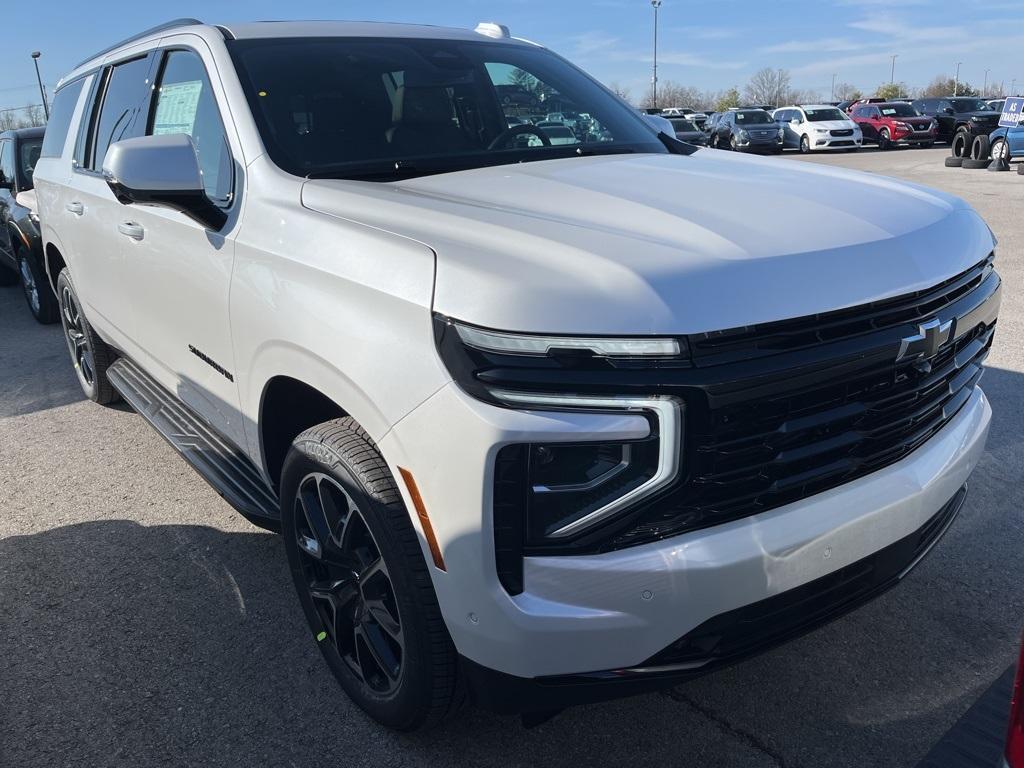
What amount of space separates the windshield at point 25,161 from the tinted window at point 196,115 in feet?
18.6

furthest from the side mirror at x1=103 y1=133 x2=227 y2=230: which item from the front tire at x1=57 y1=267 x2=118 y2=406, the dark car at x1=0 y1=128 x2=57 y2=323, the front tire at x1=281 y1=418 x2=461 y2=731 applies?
the dark car at x1=0 y1=128 x2=57 y2=323

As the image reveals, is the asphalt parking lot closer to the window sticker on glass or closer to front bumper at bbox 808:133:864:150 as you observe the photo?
the window sticker on glass

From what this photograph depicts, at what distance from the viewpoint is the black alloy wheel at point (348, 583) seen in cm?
238

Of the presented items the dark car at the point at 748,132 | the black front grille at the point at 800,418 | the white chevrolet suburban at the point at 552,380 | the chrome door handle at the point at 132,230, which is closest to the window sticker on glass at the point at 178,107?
the white chevrolet suburban at the point at 552,380

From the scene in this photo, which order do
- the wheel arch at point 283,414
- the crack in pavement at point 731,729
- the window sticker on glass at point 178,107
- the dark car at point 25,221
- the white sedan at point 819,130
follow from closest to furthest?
the crack in pavement at point 731,729, the wheel arch at point 283,414, the window sticker on glass at point 178,107, the dark car at point 25,221, the white sedan at point 819,130

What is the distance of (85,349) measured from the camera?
17.9 ft

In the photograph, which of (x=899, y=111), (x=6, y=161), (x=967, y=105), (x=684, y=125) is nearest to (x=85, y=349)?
(x=6, y=161)

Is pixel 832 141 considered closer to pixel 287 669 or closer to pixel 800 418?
pixel 287 669

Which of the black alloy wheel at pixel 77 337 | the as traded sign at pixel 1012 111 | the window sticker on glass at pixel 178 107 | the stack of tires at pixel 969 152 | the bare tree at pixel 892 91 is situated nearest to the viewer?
the window sticker on glass at pixel 178 107

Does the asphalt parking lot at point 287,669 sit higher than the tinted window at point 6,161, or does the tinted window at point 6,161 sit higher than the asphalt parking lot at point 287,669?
the tinted window at point 6,161

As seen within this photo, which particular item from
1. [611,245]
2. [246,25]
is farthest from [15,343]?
[611,245]

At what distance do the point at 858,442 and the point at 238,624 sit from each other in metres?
2.16

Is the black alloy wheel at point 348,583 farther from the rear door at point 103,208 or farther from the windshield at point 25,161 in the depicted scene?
the windshield at point 25,161

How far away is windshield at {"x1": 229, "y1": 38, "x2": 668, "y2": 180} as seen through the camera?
2.89 m
